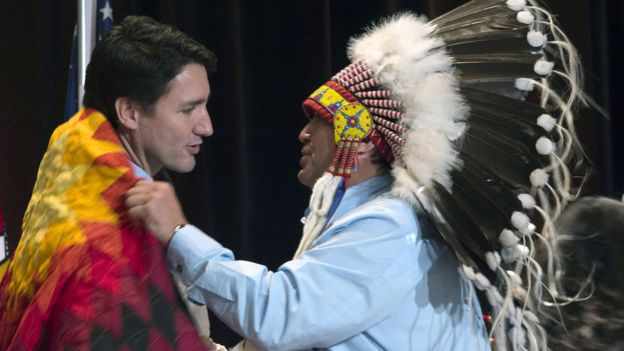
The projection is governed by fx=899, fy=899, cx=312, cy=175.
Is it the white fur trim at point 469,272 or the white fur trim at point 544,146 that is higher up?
the white fur trim at point 544,146

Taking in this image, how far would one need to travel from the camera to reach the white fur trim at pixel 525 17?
177 centimetres

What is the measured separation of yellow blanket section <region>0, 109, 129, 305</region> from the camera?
144cm

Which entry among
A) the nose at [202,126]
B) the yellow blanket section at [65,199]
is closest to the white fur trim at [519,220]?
the nose at [202,126]

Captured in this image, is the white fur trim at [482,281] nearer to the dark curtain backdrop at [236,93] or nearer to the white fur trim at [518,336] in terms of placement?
the white fur trim at [518,336]

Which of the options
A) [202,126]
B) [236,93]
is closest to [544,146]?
[202,126]

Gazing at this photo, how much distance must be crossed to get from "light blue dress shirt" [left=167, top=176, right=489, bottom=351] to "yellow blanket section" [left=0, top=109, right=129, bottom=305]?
227mm

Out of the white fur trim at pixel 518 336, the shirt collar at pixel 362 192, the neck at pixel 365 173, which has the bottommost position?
the white fur trim at pixel 518 336

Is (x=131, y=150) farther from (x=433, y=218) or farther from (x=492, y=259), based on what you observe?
(x=492, y=259)

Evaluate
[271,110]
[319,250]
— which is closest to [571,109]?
[319,250]

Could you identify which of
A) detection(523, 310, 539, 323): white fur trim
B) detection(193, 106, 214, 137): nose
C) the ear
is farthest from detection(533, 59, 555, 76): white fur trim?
the ear

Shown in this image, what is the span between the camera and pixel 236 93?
3174mm

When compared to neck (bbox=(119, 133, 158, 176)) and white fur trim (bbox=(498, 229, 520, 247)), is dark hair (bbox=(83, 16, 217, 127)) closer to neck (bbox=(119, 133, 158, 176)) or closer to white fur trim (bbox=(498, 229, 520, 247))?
neck (bbox=(119, 133, 158, 176))

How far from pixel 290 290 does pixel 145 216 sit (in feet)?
1.11

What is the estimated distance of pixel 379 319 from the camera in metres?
1.73
